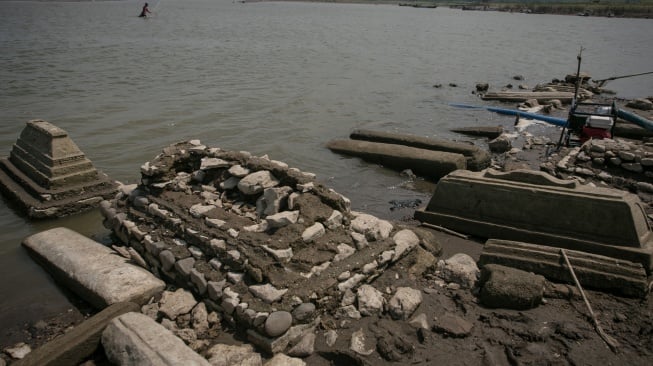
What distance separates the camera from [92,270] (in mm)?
5883

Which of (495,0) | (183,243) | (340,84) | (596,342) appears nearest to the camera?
(596,342)

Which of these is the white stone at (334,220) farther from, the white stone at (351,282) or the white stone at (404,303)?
the white stone at (404,303)

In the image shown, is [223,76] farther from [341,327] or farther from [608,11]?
[608,11]

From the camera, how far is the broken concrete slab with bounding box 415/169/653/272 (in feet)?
19.6

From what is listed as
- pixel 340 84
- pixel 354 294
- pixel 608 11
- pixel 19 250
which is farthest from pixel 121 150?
pixel 608 11

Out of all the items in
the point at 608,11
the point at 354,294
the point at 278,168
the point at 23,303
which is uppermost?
the point at 608,11

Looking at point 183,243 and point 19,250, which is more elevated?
point 183,243

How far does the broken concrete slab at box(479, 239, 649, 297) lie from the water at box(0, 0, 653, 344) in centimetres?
279

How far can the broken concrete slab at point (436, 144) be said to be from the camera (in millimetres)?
10683

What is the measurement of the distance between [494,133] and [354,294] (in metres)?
9.85

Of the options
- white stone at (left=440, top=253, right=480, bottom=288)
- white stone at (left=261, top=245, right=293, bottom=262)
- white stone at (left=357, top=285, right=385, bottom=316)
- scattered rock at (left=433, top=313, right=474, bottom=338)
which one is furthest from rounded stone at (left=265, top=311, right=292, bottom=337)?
white stone at (left=440, top=253, right=480, bottom=288)

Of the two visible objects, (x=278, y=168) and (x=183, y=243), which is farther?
(x=278, y=168)

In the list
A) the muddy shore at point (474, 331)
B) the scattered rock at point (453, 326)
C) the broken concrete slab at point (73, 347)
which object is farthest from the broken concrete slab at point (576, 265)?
the broken concrete slab at point (73, 347)

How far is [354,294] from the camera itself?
5367 mm
